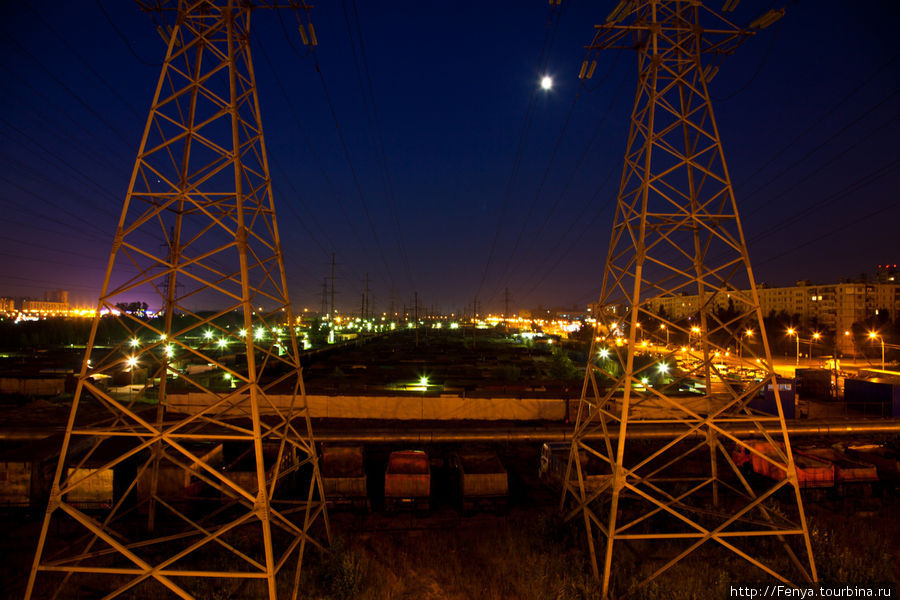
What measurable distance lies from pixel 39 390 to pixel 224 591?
2959 cm

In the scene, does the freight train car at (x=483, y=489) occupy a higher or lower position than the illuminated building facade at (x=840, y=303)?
lower

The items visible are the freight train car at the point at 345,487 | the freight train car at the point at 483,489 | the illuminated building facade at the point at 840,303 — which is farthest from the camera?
the illuminated building facade at the point at 840,303

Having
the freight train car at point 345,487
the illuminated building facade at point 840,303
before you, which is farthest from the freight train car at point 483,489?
the illuminated building facade at point 840,303

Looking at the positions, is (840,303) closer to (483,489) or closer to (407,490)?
(483,489)

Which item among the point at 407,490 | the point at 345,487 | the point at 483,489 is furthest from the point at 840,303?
the point at 345,487

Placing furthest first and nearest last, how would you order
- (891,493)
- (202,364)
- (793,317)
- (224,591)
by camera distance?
(793,317) < (202,364) < (891,493) < (224,591)

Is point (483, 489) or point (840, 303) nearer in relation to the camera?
point (483, 489)

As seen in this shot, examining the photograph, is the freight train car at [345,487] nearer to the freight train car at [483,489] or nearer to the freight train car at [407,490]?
the freight train car at [407,490]

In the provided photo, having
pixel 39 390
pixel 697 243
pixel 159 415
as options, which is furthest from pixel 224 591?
pixel 39 390

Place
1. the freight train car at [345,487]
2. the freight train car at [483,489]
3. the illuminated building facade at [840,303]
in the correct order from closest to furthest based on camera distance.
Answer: the freight train car at [345,487] < the freight train car at [483,489] < the illuminated building facade at [840,303]

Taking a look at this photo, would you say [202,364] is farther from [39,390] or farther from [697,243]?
[697,243]

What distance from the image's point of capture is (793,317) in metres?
82.4

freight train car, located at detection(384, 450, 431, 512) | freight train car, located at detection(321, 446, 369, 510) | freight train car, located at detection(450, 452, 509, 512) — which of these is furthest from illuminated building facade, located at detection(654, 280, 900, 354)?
freight train car, located at detection(321, 446, 369, 510)

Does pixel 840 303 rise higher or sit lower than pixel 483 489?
higher
